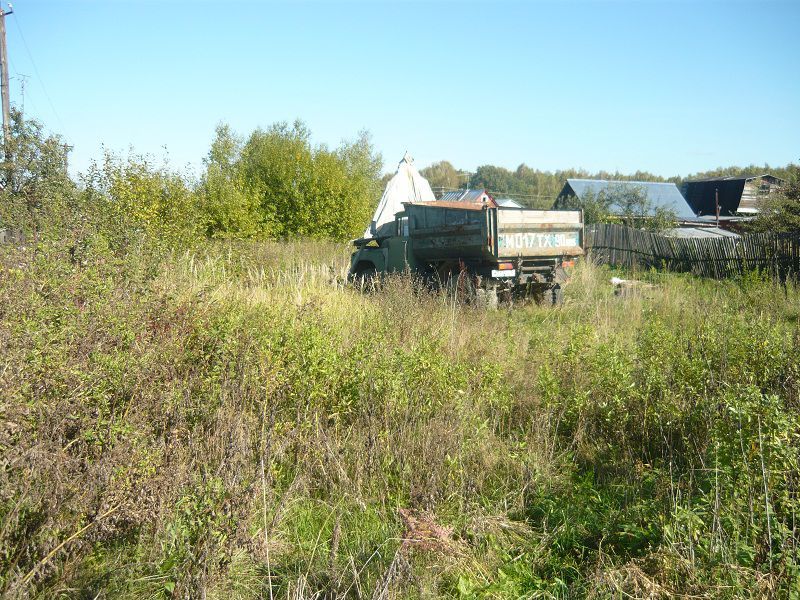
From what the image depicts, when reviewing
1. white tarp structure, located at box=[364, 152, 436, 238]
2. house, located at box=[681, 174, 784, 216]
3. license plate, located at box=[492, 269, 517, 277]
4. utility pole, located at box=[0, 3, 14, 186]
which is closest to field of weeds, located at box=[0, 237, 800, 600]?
license plate, located at box=[492, 269, 517, 277]

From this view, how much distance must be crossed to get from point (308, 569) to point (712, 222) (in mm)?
48640

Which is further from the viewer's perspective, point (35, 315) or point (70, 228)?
point (70, 228)

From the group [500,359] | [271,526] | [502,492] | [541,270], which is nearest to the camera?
[271,526]

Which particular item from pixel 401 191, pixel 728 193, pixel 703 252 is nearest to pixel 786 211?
pixel 703 252

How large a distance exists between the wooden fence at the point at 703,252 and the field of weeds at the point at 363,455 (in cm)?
888

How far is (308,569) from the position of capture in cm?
295

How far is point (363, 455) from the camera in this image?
403cm

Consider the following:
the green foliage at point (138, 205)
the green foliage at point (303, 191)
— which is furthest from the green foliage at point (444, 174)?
the green foliage at point (138, 205)

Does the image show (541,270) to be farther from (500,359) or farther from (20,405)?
(20,405)

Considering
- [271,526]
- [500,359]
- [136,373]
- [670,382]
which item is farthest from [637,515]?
[136,373]

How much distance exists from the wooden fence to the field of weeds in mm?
8879

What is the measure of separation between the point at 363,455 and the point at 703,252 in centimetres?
1687

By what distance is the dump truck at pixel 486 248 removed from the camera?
10.4 metres

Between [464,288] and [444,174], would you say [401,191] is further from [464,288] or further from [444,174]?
[444,174]
